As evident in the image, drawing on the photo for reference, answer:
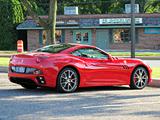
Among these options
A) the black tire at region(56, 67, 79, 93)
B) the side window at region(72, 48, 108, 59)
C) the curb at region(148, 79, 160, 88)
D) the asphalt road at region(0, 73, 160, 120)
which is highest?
the side window at region(72, 48, 108, 59)

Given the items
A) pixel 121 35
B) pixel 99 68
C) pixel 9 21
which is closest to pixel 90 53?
pixel 99 68

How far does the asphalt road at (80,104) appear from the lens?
903 cm

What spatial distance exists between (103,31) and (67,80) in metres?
39.7

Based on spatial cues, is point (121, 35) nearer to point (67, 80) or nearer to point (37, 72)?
point (67, 80)

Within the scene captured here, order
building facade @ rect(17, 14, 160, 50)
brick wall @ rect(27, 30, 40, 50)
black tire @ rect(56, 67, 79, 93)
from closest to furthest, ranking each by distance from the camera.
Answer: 1. black tire @ rect(56, 67, 79, 93)
2. building facade @ rect(17, 14, 160, 50)
3. brick wall @ rect(27, 30, 40, 50)

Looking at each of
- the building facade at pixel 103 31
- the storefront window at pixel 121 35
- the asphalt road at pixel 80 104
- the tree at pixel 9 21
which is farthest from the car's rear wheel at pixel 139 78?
the tree at pixel 9 21

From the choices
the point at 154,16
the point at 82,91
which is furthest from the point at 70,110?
the point at 154,16

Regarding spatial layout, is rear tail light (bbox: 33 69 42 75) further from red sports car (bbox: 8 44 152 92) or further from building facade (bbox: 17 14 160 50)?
building facade (bbox: 17 14 160 50)

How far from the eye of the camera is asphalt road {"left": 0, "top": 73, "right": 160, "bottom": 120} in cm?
903

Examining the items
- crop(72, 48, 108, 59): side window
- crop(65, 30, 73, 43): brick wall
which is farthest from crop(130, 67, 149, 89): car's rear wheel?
crop(65, 30, 73, 43): brick wall

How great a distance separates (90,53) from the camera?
13305mm

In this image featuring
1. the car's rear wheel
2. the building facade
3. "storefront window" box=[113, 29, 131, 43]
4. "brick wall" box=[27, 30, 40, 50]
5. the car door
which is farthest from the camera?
"brick wall" box=[27, 30, 40, 50]

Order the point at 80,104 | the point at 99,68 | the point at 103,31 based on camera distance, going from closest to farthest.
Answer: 1. the point at 80,104
2. the point at 99,68
3. the point at 103,31

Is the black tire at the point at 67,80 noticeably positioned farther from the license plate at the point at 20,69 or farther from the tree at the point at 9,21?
the tree at the point at 9,21
